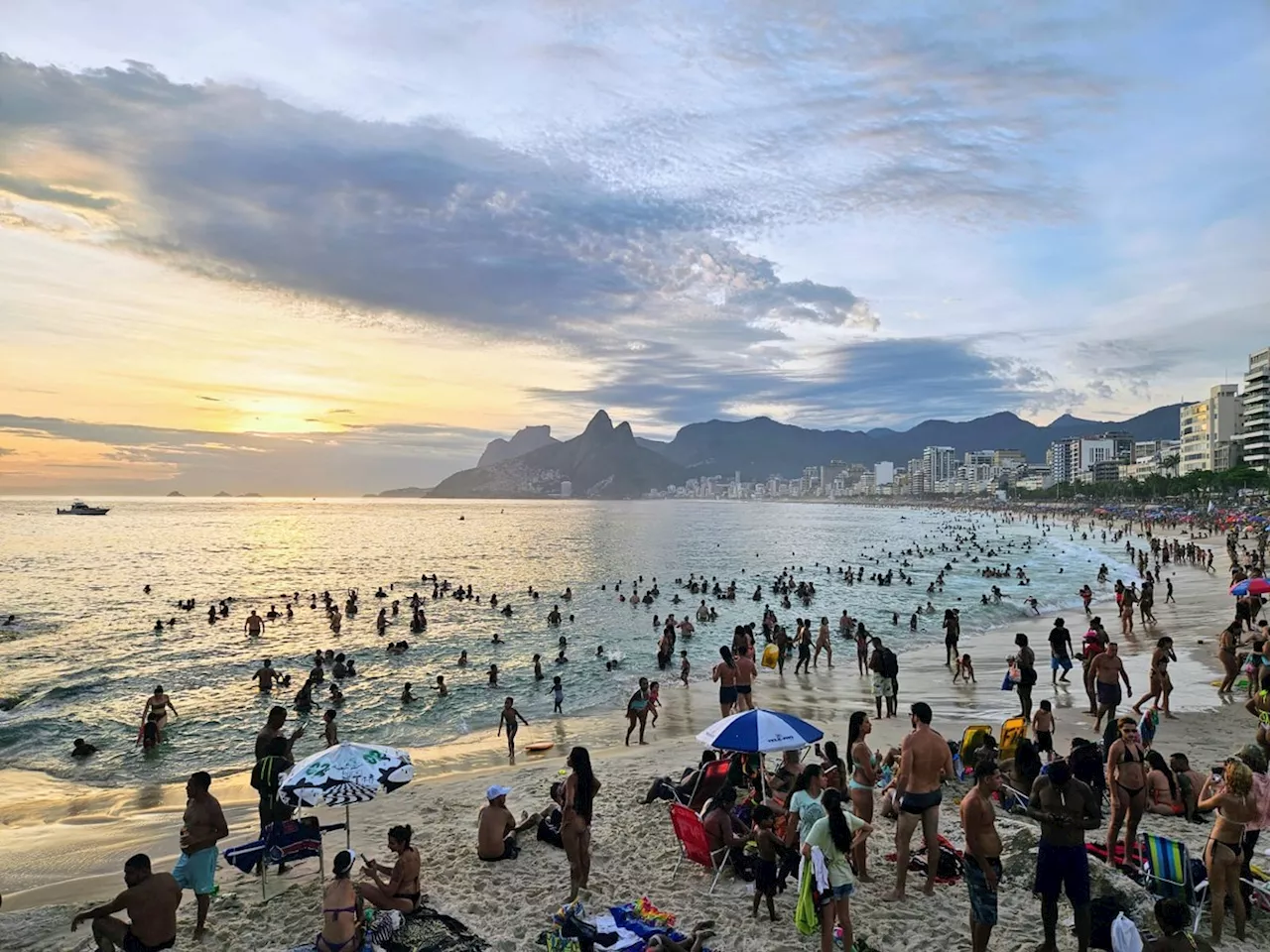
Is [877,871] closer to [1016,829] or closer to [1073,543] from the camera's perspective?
[1016,829]

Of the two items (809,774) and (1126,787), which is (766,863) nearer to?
(809,774)

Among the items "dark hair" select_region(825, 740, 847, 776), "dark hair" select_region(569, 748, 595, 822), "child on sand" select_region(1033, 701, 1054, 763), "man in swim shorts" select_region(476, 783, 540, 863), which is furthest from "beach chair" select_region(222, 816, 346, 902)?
"child on sand" select_region(1033, 701, 1054, 763)

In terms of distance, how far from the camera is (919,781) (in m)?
7.33

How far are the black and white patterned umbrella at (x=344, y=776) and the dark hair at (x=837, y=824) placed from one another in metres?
4.28

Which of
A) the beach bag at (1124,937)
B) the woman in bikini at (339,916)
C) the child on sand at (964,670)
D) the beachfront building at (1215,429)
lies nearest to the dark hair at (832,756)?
the beach bag at (1124,937)

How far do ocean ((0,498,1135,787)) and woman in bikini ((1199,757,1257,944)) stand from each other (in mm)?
14724

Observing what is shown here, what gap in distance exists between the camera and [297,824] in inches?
332

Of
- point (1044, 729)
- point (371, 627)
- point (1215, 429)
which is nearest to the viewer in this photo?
point (1044, 729)

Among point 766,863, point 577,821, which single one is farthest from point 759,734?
point 577,821

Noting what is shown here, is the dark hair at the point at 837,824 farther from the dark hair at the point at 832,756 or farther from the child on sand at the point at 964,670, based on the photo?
the child on sand at the point at 964,670

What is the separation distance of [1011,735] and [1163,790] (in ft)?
6.15

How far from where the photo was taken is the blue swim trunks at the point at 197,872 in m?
7.39

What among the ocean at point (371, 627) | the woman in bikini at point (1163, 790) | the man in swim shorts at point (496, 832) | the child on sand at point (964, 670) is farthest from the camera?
the child on sand at point (964, 670)

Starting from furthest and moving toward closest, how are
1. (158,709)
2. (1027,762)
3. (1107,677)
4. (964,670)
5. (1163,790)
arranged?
(964,670) → (158,709) → (1107,677) → (1163,790) → (1027,762)
